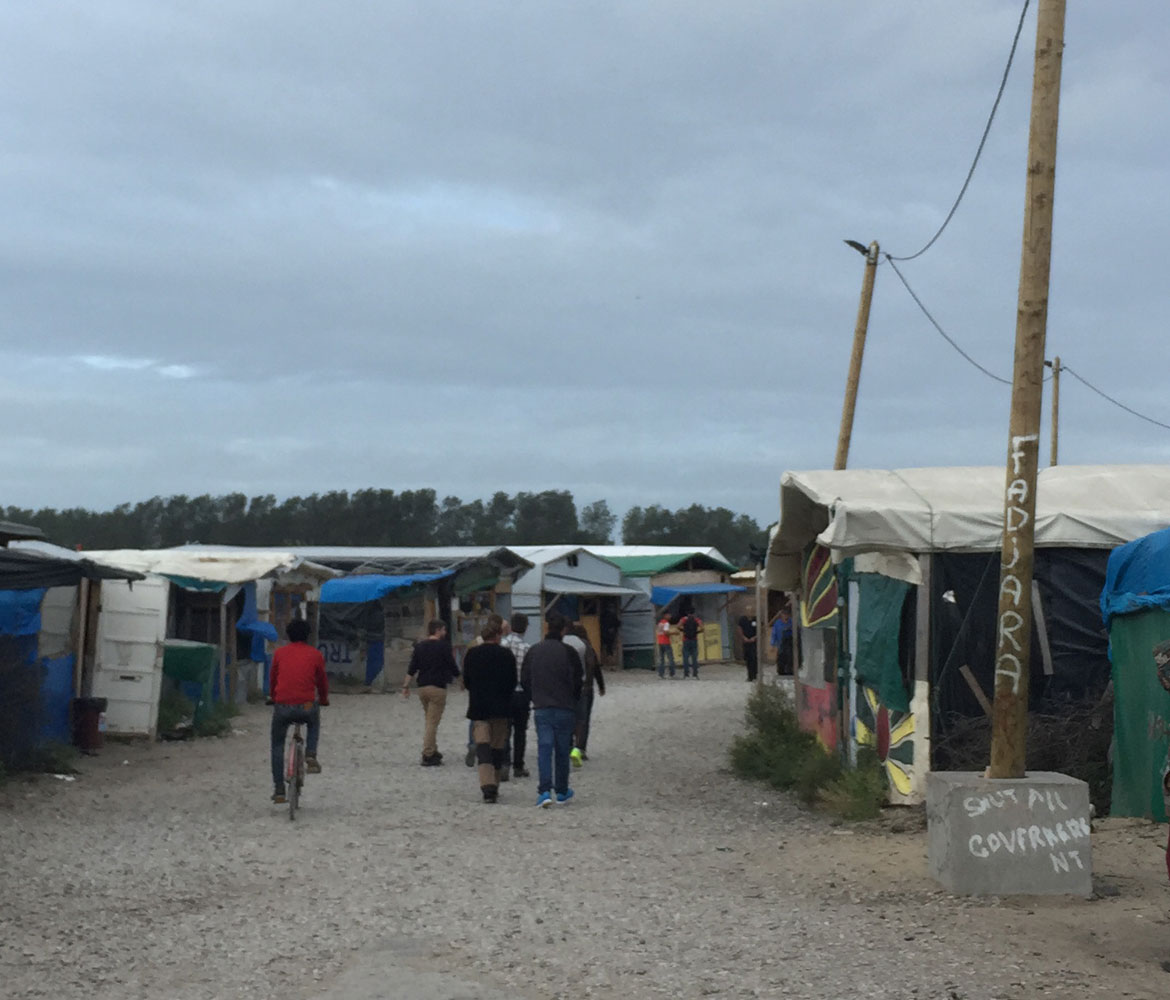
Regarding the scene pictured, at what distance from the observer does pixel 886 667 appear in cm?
1343

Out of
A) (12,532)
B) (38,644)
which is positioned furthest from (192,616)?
(38,644)

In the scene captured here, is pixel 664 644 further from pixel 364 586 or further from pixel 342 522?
pixel 342 522

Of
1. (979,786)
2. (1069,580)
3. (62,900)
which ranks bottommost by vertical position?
(62,900)

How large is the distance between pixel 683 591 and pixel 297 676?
33912mm

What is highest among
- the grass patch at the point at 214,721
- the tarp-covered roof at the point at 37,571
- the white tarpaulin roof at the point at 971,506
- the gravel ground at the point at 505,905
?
the white tarpaulin roof at the point at 971,506

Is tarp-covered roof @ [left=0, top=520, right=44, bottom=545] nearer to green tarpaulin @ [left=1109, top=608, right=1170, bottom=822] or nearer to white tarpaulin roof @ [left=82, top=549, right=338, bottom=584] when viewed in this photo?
white tarpaulin roof @ [left=82, top=549, right=338, bottom=584]

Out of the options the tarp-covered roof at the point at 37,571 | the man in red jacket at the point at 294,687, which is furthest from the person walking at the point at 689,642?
the man in red jacket at the point at 294,687

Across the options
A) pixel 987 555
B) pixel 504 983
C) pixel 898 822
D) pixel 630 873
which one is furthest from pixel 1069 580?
pixel 504 983

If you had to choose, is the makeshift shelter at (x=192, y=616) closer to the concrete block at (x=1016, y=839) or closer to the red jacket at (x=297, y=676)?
the red jacket at (x=297, y=676)

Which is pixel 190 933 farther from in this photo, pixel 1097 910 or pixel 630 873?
pixel 1097 910

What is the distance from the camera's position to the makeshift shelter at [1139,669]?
Result: 11070 millimetres

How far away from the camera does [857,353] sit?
22.8 m

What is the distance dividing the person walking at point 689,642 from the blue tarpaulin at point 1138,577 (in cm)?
2606

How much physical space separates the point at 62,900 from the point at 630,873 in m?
3.75
